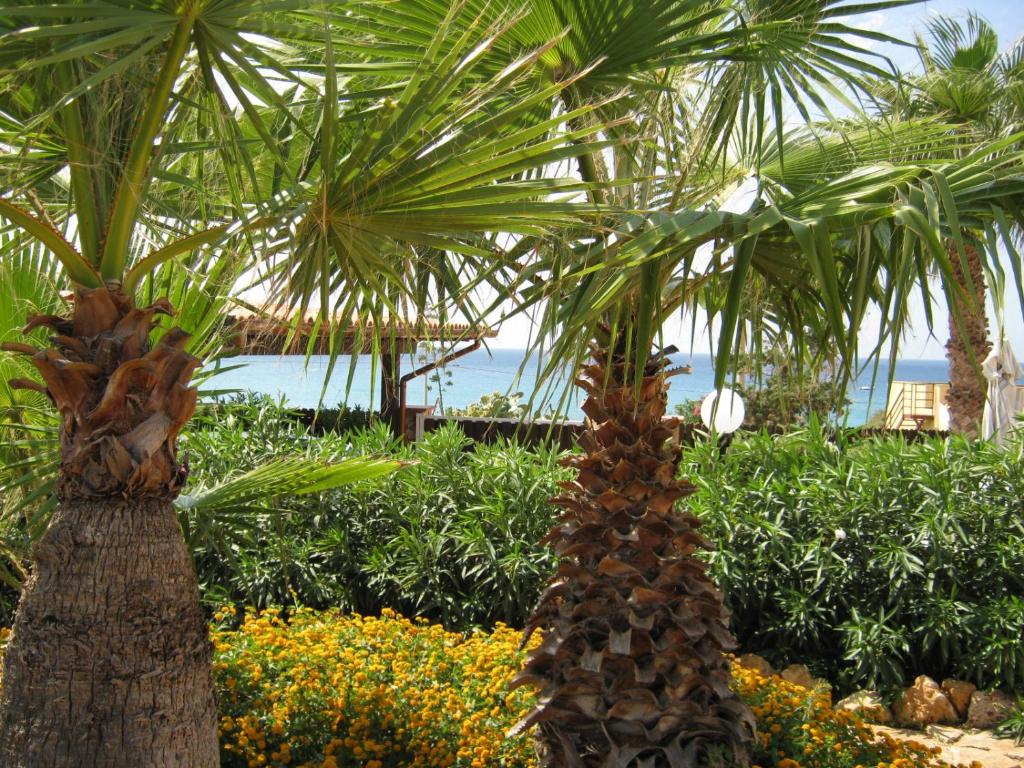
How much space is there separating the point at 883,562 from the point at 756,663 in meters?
0.86

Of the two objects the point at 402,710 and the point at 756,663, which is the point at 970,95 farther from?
the point at 402,710

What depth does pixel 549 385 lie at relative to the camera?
284 cm

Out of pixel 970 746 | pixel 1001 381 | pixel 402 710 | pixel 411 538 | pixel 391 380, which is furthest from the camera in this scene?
pixel 1001 381

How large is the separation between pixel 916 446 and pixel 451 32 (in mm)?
3896

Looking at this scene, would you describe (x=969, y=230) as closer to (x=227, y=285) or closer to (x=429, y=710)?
(x=227, y=285)

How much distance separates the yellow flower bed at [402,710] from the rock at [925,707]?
0.77 meters

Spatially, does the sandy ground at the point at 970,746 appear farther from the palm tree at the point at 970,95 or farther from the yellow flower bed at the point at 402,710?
the palm tree at the point at 970,95

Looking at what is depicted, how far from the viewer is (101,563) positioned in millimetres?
2537

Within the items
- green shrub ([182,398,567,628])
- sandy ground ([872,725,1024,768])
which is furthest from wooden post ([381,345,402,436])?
sandy ground ([872,725,1024,768])

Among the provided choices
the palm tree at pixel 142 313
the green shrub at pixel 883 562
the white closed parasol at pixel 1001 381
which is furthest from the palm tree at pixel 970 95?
the palm tree at pixel 142 313

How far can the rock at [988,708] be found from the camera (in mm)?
4770

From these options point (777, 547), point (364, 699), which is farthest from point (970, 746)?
point (364, 699)

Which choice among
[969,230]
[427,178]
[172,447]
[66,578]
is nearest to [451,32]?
[427,178]

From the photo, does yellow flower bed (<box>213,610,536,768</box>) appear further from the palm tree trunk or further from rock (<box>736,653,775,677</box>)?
rock (<box>736,653,775,677</box>)
